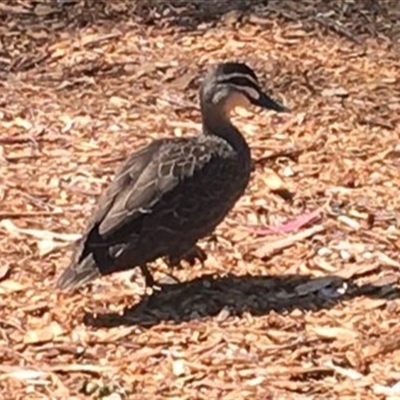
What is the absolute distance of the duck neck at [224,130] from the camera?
669cm

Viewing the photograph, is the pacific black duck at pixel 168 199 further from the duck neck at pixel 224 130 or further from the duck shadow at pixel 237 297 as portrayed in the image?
the duck shadow at pixel 237 297

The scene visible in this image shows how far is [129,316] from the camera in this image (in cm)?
628

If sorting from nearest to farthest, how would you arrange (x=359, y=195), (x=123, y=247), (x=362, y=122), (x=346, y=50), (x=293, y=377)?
(x=293, y=377) < (x=123, y=247) < (x=359, y=195) < (x=362, y=122) < (x=346, y=50)

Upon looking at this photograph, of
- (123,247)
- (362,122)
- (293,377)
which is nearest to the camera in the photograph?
(293,377)

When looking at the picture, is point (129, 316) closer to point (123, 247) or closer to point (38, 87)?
point (123, 247)

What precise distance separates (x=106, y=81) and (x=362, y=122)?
1358 mm

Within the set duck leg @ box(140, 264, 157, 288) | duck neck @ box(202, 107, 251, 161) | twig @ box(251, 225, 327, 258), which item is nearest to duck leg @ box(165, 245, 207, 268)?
duck leg @ box(140, 264, 157, 288)

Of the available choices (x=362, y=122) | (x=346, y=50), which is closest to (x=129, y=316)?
(x=362, y=122)

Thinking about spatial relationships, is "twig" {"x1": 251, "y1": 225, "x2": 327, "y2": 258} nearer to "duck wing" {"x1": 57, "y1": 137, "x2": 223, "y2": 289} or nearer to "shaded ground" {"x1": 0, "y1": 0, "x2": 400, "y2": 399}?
"shaded ground" {"x1": 0, "y1": 0, "x2": 400, "y2": 399}

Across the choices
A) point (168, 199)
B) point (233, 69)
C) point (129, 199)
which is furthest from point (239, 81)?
point (129, 199)

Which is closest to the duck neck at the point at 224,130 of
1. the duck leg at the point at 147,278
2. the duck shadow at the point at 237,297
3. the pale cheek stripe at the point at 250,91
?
the pale cheek stripe at the point at 250,91

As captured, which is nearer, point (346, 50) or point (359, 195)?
point (359, 195)

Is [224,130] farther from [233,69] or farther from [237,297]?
[237,297]

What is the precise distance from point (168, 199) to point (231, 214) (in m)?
0.81
